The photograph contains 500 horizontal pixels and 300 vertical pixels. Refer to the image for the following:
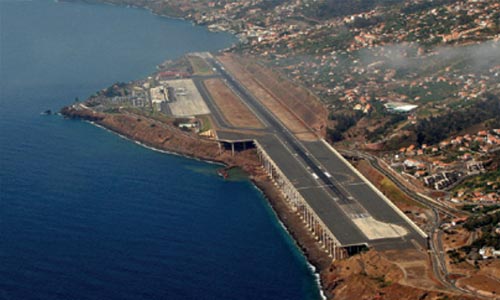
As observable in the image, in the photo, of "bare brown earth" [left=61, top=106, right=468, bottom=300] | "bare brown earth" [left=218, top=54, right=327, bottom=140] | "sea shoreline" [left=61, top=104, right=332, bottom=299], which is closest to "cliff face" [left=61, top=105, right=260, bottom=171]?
"sea shoreline" [left=61, top=104, right=332, bottom=299]

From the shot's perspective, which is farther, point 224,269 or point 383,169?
point 383,169

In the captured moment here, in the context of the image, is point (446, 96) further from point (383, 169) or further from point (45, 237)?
point (45, 237)

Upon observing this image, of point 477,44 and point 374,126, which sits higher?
point 477,44

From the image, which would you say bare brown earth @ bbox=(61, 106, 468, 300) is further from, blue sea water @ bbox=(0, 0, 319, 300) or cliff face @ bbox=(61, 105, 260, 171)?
blue sea water @ bbox=(0, 0, 319, 300)

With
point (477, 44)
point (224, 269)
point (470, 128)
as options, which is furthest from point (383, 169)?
point (477, 44)

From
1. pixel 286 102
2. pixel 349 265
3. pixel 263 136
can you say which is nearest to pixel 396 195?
pixel 349 265

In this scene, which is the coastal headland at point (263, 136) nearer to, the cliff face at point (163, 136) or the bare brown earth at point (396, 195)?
the cliff face at point (163, 136)
